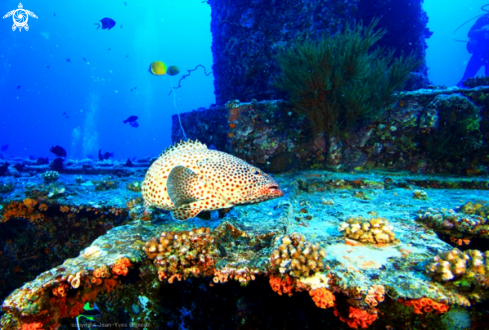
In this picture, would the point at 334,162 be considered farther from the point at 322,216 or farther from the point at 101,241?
the point at 101,241

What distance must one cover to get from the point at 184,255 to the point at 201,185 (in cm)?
92

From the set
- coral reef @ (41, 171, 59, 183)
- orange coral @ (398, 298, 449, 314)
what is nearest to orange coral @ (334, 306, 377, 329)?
orange coral @ (398, 298, 449, 314)

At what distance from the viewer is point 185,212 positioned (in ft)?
9.99

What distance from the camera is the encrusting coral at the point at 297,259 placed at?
85.4 inches

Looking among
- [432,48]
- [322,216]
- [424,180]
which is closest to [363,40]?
[424,180]

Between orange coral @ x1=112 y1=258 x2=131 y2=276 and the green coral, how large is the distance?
5267 mm

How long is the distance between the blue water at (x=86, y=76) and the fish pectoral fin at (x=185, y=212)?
106037 mm

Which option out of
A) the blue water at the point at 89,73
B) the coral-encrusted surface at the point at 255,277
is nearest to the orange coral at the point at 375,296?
the coral-encrusted surface at the point at 255,277

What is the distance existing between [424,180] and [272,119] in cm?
397

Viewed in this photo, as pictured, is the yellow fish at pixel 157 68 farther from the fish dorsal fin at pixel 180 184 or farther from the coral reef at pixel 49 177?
the fish dorsal fin at pixel 180 184

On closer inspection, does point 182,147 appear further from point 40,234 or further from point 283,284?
point 40,234

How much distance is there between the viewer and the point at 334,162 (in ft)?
20.6

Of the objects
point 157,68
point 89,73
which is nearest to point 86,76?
point 89,73

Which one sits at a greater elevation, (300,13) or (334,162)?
(300,13)
